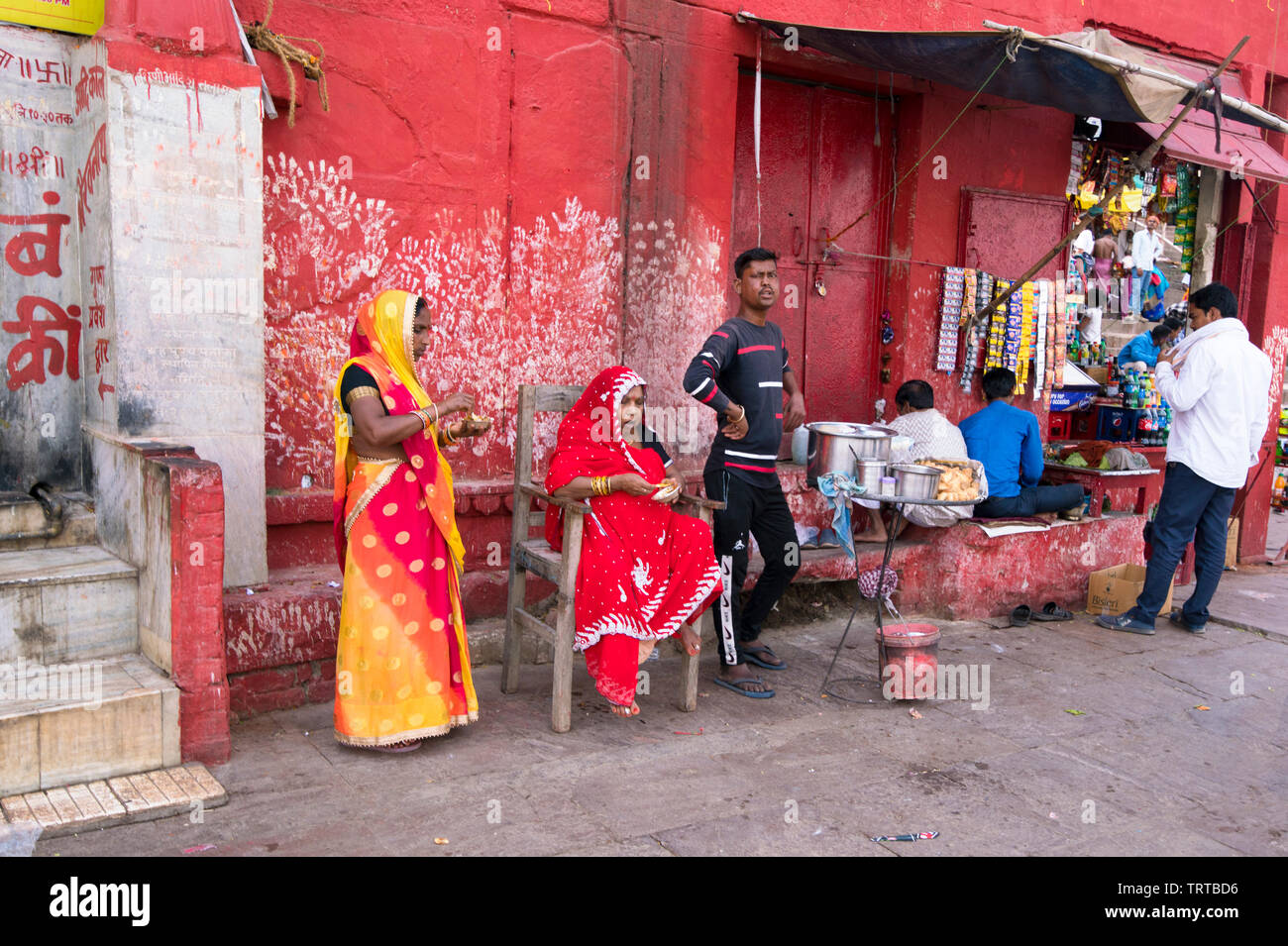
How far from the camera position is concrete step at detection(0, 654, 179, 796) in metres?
3.46

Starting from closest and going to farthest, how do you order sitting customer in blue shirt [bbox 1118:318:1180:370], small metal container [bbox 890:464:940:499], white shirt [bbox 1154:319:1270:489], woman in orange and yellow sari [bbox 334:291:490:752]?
woman in orange and yellow sari [bbox 334:291:490:752], small metal container [bbox 890:464:940:499], white shirt [bbox 1154:319:1270:489], sitting customer in blue shirt [bbox 1118:318:1180:370]

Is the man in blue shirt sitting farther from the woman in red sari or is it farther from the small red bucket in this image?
the woman in red sari

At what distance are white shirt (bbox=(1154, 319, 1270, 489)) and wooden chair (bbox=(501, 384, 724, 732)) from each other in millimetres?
3457

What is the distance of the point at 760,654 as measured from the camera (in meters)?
5.38

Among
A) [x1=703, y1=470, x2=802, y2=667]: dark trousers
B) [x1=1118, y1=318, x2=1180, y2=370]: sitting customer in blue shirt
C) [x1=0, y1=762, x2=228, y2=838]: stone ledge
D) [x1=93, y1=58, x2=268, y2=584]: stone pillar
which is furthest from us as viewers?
[x1=1118, y1=318, x2=1180, y2=370]: sitting customer in blue shirt

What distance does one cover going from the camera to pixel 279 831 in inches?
133

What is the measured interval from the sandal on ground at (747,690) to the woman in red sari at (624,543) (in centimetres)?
54

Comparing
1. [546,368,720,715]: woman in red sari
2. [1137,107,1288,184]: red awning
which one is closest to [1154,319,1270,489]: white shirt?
[1137,107,1288,184]: red awning

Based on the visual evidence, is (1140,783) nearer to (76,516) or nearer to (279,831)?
(279,831)

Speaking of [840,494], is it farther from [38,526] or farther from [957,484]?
[38,526]

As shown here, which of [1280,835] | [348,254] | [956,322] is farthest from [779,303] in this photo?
[1280,835]

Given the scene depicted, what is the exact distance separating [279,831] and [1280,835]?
3503mm

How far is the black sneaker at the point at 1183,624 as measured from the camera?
21.3 ft

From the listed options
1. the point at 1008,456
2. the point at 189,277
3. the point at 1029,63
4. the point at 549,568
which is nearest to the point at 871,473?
the point at 549,568
